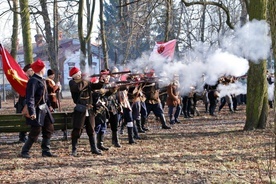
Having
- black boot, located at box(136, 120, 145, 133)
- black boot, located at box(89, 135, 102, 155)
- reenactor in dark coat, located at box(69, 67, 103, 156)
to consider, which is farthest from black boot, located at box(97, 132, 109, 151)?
black boot, located at box(136, 120, 145, 133)

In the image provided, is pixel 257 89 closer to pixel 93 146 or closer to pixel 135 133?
pixel 135 133

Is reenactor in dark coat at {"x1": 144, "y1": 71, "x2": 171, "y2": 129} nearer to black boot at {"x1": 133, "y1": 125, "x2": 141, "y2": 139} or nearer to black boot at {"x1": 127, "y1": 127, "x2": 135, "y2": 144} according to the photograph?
black boot at {"x1": 133, "y1": 125, "x2": 141, "y2": 139}

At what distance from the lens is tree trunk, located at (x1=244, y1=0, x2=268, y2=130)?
11.7 meters

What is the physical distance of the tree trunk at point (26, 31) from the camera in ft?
56.5

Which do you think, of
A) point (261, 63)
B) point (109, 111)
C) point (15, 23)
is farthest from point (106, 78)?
point (15, 23)

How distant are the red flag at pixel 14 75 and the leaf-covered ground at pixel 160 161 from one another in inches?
55.2

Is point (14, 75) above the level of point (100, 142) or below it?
above

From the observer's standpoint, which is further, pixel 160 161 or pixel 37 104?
pixel 37 104

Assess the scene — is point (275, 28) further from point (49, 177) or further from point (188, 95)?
point (188, 95)

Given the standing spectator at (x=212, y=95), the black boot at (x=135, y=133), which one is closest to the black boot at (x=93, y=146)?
the black boot at (x=135, y=133)

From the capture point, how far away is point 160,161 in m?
8.60

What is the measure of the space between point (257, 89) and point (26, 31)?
9.35 m

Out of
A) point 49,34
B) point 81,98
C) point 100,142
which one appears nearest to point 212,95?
point 100,142

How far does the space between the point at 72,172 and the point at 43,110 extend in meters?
1.87
